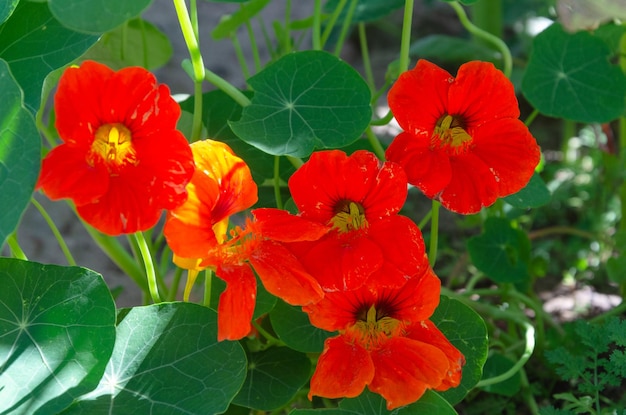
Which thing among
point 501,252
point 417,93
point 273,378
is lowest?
point 501,252

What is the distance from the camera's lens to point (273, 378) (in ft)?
3.44

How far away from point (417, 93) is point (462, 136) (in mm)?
78

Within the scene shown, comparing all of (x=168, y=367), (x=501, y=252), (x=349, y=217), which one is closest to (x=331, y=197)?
(x=349, y=217)

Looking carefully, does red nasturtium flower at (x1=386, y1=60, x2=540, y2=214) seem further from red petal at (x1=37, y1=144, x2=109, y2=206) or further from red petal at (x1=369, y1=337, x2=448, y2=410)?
red petal at (x1=37, y1=144, x2=109, y2=206)

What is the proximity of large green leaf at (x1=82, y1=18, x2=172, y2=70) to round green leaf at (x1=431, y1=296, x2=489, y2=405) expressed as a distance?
610 mm

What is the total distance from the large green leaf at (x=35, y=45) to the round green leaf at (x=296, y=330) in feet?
1.30

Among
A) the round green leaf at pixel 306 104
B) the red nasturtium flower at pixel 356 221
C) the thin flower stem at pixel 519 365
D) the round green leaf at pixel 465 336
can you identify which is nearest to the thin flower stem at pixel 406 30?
the round green leaf at pixel 306 104

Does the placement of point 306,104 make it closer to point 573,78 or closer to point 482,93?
point 482,93

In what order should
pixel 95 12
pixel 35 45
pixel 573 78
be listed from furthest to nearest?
pixel 573 78 < pixel 35 45 < pixel 95 12

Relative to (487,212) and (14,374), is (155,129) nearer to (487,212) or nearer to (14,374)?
(14,374)

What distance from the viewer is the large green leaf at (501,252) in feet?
4.26

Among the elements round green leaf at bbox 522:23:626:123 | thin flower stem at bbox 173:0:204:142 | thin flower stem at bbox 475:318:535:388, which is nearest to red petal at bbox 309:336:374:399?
thin flower stem at bbox 475:318:535:388

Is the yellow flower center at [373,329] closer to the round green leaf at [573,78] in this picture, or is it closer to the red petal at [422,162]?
the red petal at [422,162]

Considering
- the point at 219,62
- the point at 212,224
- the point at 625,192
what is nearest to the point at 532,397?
the point at 625,192
